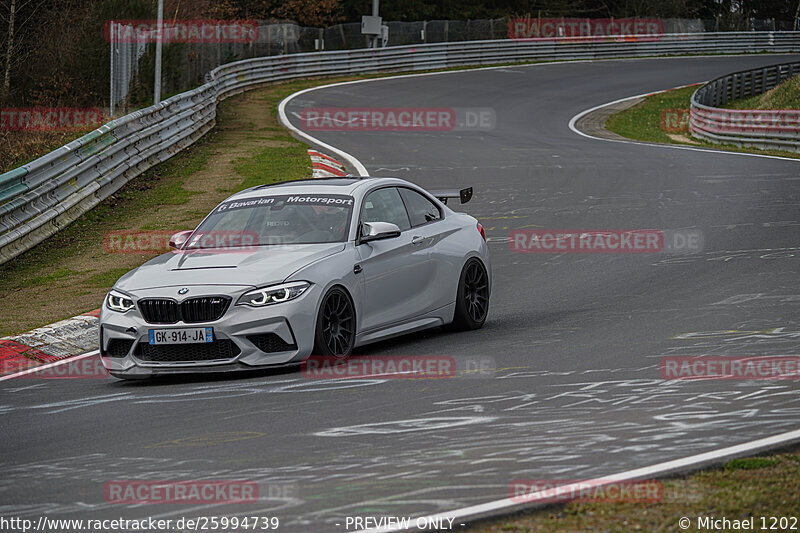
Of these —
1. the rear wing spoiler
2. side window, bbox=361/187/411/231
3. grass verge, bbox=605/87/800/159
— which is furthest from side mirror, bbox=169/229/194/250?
grass verge, bbox=605/87/800/159

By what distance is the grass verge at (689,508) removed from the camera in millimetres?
5004

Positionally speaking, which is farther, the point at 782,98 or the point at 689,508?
the point at 782,98

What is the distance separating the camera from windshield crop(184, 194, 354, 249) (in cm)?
990

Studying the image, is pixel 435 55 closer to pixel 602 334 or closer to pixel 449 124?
pixel 449 124

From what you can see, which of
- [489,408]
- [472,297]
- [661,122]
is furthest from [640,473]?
[661,122]

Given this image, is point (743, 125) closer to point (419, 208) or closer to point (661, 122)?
point (661, 122)

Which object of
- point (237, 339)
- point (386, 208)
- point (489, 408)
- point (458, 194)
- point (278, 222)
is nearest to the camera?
point (489, 408)

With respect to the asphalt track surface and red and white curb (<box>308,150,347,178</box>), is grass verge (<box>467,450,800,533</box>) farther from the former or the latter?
red and white curb (<box>308,150,347,178</box>)

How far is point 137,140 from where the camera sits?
2091cm

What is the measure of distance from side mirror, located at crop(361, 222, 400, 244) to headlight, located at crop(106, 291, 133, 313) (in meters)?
1.92

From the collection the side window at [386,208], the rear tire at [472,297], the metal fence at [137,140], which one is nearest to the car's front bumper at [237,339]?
the side window at [386,208]

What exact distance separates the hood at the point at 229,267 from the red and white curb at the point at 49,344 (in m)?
1.43

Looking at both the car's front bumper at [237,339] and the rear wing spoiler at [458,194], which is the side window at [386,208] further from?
the car's front bumper at [237,339]

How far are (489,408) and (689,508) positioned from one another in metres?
2.38
